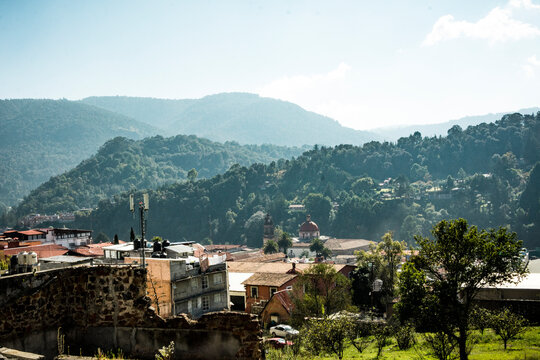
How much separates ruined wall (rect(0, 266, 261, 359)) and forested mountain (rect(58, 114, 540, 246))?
421 feet

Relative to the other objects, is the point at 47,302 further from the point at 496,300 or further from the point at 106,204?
the point at 106,204

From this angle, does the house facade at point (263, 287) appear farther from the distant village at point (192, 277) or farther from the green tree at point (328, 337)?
the green tree at point (328, 337)

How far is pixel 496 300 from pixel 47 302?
23.4 meters

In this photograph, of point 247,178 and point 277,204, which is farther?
point 247,178

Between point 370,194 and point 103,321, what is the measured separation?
163161 mm

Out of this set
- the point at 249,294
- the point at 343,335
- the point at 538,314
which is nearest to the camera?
the point at 343,335

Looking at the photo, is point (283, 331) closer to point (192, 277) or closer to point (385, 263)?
point (192, 277)

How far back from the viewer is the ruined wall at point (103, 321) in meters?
8.37

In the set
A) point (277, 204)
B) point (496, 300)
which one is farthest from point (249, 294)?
point (277, 204)

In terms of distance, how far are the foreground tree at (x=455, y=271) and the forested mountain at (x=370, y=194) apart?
382 feet

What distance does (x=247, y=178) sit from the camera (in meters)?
189

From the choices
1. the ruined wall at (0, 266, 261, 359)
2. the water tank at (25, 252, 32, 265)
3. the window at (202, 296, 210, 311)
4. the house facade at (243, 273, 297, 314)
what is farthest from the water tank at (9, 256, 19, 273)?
the house facade at (243, 273, 297, 314)

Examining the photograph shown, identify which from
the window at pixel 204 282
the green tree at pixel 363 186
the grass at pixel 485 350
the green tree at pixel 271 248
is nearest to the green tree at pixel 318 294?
the window at pixel 204 282

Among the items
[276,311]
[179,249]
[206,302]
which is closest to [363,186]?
[276,311]
